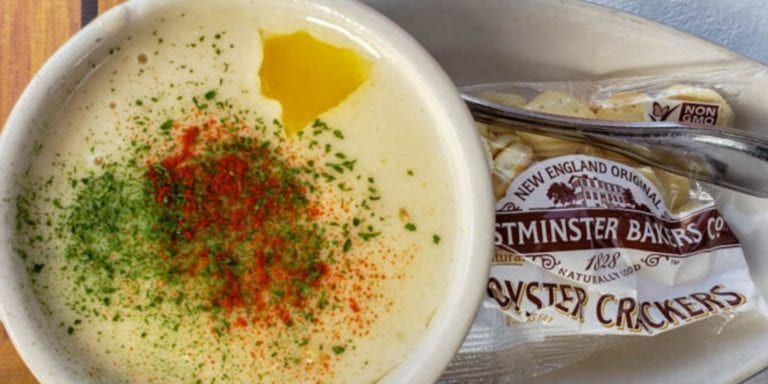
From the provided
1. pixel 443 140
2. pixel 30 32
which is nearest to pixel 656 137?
pixel 443 140

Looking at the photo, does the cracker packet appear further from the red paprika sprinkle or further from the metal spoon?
the red paprika sprinkle

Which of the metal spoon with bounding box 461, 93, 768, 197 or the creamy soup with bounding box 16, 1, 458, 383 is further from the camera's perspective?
the metal spoon with bounding box 461, 93, 768, 197

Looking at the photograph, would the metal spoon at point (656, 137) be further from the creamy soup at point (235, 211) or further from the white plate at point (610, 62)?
the creamy soup at point (235, 211)

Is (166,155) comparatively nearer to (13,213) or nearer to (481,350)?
(13,213)

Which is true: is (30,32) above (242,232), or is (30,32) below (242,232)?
above

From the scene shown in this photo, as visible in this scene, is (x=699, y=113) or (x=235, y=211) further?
(x=699, y=113)

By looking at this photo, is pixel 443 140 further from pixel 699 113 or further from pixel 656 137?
pixel 699 113

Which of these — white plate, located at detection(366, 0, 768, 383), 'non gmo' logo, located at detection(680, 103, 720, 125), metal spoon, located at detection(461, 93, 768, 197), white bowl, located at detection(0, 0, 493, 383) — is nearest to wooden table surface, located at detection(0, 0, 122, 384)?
white bowl, located at detection(0, 0, 493, 383)
